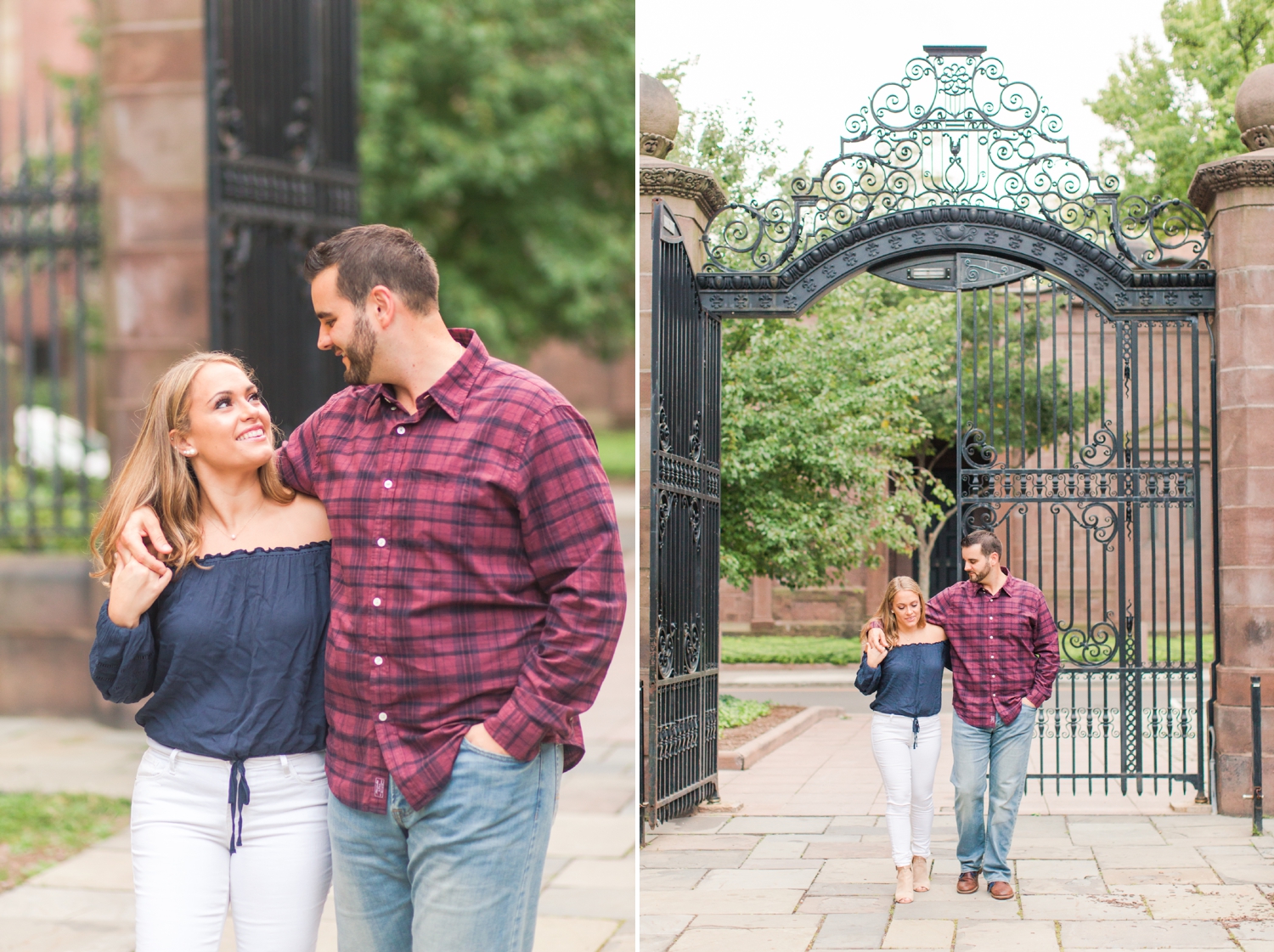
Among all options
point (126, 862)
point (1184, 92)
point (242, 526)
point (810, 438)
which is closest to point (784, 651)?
point (810, 438)

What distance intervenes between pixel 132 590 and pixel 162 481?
280 mm

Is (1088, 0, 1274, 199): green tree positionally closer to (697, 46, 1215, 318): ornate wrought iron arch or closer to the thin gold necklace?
(697, 46, 1215, 318): ornate wrought iron arch

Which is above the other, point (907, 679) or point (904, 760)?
point (907, 679)

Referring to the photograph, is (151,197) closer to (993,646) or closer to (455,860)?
(993,646)

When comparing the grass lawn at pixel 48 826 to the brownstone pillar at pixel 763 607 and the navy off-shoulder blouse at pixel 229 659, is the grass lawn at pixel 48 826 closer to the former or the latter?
the navy off-shoulder blouse at pixel 229 659

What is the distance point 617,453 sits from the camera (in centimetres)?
3081

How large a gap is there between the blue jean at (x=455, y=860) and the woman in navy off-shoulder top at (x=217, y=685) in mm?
185

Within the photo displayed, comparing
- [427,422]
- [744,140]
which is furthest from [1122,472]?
[427,422]

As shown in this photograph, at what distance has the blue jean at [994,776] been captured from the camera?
237 inches

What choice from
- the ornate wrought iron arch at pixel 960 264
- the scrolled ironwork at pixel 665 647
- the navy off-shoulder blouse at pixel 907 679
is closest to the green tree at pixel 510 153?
the ornate wrought iron arch at pixel 960 264

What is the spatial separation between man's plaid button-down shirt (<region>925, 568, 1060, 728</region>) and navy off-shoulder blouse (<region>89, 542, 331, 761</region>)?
3.55 meters

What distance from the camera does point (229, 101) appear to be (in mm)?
8242

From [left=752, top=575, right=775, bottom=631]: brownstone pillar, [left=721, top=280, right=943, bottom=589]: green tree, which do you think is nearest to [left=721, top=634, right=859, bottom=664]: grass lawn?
[left=752, top=575, right=775, bottom=631]: brownstone pillar

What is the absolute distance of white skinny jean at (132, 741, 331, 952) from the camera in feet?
9.72
